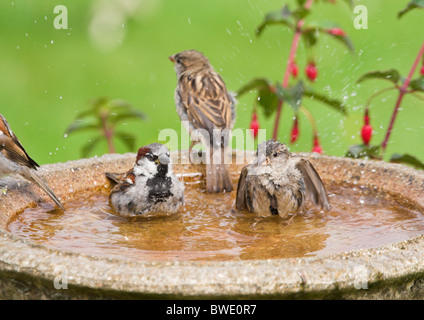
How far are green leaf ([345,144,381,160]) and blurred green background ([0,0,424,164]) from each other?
2276 mm

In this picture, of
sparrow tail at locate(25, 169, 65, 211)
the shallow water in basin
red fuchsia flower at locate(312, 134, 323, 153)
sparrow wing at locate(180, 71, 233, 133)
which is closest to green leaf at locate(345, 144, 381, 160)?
red fuchsia flower at locate(312, 134, 323, 153)

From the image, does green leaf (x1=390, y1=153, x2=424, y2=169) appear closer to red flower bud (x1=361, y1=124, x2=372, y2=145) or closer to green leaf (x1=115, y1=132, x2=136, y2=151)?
red flower bud (x1=361, y1=124, x2=372, y2=145)

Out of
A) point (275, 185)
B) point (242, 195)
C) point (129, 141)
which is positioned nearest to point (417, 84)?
point (275, 185)

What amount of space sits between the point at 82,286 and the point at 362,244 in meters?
1.27

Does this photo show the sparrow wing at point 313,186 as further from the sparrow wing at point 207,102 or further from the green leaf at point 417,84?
the sparrow wing at point 207,102

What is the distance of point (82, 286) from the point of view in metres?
2.17

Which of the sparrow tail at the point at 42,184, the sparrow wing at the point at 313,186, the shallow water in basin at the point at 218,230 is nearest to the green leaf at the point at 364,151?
the shallow water in basin at the point at 218,230

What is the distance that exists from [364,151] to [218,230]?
148cm

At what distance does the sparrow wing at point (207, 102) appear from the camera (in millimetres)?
4559

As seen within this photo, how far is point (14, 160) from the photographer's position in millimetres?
3428

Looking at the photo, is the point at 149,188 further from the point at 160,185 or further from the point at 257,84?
the point at 257,84

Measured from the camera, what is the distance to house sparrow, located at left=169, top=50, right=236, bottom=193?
13.2 ft

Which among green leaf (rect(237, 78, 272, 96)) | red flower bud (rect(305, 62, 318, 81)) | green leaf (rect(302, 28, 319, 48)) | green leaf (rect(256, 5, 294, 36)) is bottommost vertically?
green leaf (rect(237, 78, 272, 96))

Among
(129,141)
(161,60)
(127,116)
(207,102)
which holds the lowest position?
(129,141)
